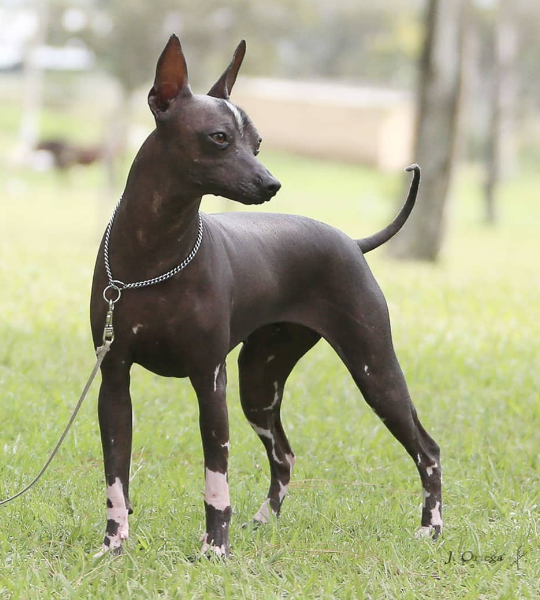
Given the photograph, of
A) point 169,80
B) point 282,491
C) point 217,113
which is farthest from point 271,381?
point 169,80

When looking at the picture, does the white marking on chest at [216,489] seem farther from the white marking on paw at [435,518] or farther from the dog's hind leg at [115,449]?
the white marking on paw at [435,518]

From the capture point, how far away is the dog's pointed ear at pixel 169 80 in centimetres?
353

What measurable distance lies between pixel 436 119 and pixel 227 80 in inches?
390

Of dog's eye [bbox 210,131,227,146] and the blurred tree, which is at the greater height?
dog's eye [bbox 210,131,227,146]

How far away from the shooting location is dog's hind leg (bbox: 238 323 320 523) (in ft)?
14.8

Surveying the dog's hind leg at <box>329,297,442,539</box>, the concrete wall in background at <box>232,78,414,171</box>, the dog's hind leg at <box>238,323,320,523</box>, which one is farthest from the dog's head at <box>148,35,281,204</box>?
the concrete wall in background at <box>232,78,414,171</box>

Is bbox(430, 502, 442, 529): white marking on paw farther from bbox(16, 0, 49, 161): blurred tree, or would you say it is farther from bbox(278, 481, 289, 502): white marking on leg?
bbox(16, 0, 49, 161): blurred tree

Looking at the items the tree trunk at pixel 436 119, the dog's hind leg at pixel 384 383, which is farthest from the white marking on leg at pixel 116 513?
the tree trunk at pixel 436 119

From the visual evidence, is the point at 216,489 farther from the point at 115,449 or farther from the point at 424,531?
the point at 424,531

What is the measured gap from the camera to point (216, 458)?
12.7 ft

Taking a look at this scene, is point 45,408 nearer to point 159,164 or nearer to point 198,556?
point 198,556

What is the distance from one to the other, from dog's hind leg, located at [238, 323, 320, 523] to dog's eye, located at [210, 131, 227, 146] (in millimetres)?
1129
